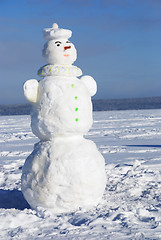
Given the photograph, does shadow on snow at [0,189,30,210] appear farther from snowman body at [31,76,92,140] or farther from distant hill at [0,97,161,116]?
distant hill at [0,97,161,116]

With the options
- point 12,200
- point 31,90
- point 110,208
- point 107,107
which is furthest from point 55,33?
point 107,107

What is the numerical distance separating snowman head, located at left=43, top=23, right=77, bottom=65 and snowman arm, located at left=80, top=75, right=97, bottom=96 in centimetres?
28

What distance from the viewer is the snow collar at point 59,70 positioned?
449 centimetres

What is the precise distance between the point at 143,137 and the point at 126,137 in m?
0.45

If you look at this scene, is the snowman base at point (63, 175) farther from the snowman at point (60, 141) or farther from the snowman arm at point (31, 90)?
the snowman arm at point (31, 90)

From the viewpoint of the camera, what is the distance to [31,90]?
446cm

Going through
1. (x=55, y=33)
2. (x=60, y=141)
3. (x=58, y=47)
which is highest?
(x=55, y=33)

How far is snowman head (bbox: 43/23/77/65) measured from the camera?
14.9ft

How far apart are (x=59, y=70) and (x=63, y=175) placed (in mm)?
1164

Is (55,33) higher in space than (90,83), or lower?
higher

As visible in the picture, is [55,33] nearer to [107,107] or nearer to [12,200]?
[12,200]

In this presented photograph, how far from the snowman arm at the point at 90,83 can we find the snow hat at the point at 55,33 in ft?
1.73

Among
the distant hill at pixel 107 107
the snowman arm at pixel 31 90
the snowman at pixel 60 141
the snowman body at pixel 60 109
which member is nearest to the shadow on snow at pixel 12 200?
the snowman at pixel 60 141

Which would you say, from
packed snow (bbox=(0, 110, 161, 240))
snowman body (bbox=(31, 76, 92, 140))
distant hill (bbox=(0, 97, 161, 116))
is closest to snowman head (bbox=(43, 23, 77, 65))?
snowman body (bbox=(31, 76, 92, 140))
